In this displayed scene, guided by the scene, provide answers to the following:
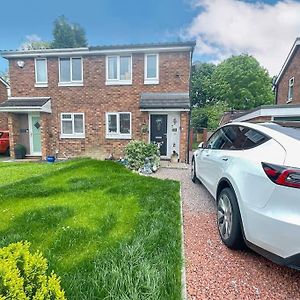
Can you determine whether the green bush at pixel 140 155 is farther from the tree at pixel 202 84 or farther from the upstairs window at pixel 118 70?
the tree at pixel 202 84

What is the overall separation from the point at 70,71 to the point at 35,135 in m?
3.85

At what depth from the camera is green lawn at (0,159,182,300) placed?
2.14m

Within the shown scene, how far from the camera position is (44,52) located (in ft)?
38.0

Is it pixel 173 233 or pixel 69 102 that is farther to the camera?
pixel 69 102

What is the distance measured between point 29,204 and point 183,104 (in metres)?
7.41

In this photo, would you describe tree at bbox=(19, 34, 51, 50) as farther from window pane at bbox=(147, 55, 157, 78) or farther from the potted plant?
window pane at bbox=(147, 55, 157, 78)

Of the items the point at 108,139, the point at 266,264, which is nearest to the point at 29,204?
the point at 266,264

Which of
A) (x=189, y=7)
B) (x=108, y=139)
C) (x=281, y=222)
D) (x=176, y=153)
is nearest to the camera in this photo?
(x=281, y=222)

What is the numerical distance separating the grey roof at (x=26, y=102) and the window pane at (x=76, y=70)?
177 cm

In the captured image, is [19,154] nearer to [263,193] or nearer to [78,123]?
[78,123]

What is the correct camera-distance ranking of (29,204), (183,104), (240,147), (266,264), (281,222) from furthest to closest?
(183,104) → (29,204) → (240,147) → (266,264) → (281,222)

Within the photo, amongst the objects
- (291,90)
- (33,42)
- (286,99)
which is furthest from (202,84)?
(33,42)

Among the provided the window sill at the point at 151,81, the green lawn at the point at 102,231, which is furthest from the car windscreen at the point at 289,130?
the window sill at the point at 151,81

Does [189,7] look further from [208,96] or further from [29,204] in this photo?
[208,96]
